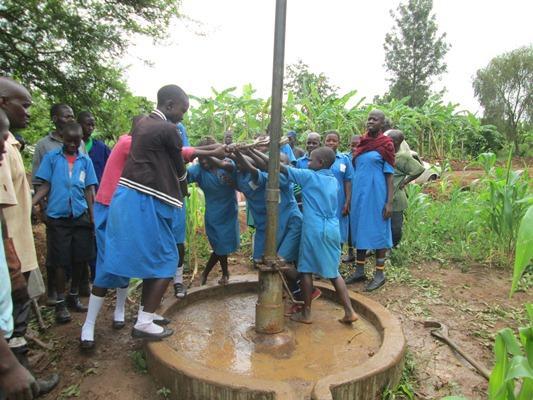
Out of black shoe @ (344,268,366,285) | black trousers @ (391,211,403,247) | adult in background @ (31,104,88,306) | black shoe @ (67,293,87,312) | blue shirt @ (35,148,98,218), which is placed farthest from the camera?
black trousers @ (391,211,403,247)

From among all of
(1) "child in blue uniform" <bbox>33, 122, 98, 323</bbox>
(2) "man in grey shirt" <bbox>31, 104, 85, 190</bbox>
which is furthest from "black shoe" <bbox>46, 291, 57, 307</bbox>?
(2) "man in grey shirt" <bbox>31, 104, 85, 190</bbox>

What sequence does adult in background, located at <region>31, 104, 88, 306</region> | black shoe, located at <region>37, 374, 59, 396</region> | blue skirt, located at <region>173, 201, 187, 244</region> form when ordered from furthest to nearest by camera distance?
1. blue skirt, located at <region>173, 201, 187, 244</region>
2. adult in background, located at <region>31, 104, 88, 306</region>
3. black shoe, located at <region>37, 374, 59, 396</region>

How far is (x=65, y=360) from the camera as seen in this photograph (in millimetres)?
2811

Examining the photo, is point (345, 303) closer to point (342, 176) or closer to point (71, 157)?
point (342, 176)

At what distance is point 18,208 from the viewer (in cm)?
242

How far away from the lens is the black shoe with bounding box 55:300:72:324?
10.8 feet

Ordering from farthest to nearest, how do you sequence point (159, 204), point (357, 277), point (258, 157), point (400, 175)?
point (400, 175) → point (357, 277) → point (258, 157) → point (159, 204)

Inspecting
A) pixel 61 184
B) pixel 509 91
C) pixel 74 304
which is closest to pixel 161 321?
pixel 74 304

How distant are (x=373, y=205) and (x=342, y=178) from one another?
29.2 inches

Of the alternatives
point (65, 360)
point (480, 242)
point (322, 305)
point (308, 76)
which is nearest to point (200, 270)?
point (322, 305)

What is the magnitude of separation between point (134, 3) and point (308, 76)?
19.5 m

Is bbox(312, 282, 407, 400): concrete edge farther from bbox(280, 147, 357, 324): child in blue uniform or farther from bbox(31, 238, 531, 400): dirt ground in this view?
bbox(280, 147, 357, 324): child in blue uniform

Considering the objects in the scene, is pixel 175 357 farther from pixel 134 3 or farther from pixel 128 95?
pixel 134 3

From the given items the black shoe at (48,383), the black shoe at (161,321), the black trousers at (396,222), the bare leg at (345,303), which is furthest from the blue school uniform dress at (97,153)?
the black trousers at (396,222)
